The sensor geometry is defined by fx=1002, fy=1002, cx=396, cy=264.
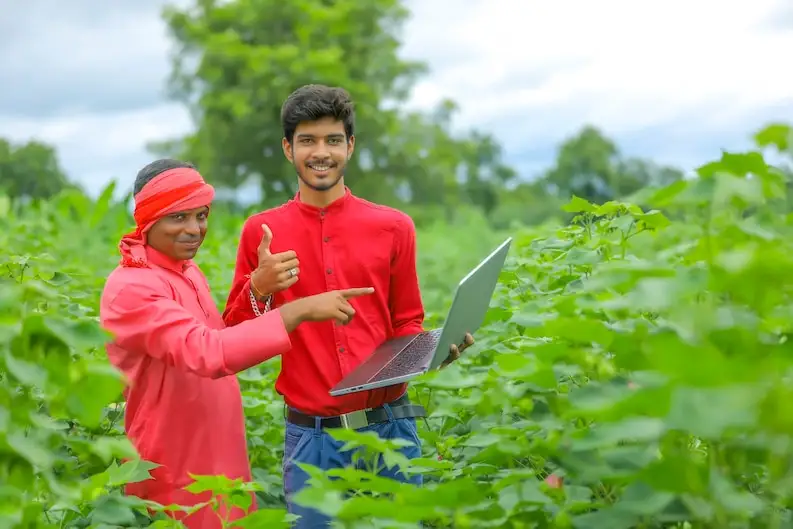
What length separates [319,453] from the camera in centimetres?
336

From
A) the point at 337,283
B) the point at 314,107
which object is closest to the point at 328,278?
the point at 337,283

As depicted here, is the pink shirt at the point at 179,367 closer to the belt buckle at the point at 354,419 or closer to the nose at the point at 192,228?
the nose at the point at 192,228

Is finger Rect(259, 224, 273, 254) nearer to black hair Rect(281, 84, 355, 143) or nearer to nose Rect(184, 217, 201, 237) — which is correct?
nose Rect(184, 217, 201, 237)

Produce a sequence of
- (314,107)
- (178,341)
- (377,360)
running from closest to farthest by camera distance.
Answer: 1. (178,341)
2. (377,360)
3. (314,107)

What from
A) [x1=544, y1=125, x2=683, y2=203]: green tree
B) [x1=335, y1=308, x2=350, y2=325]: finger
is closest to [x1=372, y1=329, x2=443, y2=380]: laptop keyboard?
[x1=335, y1=308, x2=350, y2=325]: finger

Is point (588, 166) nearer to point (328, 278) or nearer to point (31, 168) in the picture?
point (31, 168)

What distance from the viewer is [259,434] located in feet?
13.6

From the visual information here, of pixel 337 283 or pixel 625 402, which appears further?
pixel 337 283

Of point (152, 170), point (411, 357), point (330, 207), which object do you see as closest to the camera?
point (411, 357)

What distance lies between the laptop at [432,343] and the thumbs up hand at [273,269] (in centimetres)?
36

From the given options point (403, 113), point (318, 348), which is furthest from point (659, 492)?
point (403, 113)

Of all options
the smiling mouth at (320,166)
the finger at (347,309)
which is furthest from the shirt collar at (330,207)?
the finger at (347,309)

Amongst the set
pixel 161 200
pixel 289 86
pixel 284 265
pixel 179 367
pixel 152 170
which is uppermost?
pixel 289 86

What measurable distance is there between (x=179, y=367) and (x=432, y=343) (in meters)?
0.78
